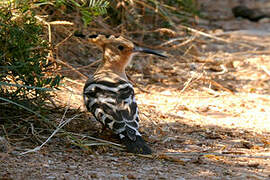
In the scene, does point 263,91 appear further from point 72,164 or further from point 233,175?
point 72,164

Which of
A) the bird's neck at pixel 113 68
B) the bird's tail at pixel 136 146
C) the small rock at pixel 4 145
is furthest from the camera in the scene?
the bird's neck at pixel 113 68

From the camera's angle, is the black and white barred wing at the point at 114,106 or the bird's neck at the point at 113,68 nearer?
the black and white barred wing at the point at 114,106

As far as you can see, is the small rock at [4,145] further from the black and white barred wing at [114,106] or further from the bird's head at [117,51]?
the bird's head at [117,51]

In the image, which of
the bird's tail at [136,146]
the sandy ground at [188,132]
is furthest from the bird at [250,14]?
the bird's tail at [136,146]

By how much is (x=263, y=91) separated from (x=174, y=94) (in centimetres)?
131

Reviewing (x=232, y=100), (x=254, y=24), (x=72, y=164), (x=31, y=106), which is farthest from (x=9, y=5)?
(x=254, y=24)

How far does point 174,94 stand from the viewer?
18.8ft

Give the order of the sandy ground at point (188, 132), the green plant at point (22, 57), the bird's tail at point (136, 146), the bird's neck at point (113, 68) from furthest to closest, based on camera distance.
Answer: the bird's neck at point (113, 68) < the green plant at point (22, 57) < the bird's tail at point (136, 146) < the sandy ground at point (188, 132)

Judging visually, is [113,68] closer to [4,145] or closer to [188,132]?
[188,132]

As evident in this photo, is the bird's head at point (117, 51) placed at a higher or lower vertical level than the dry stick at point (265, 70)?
higher

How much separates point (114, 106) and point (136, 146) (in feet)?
1.14

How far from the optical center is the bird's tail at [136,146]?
10.8 ft

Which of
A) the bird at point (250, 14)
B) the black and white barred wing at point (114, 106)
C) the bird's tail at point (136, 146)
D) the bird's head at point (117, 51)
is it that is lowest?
the bird at point (250, 14)

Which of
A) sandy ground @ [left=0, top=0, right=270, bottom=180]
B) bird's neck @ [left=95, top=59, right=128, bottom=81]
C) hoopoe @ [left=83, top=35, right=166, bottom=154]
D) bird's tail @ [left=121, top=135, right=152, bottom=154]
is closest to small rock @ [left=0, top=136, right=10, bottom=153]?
sandy ground @ [left=0, top=0, right=270, bottom=180]
